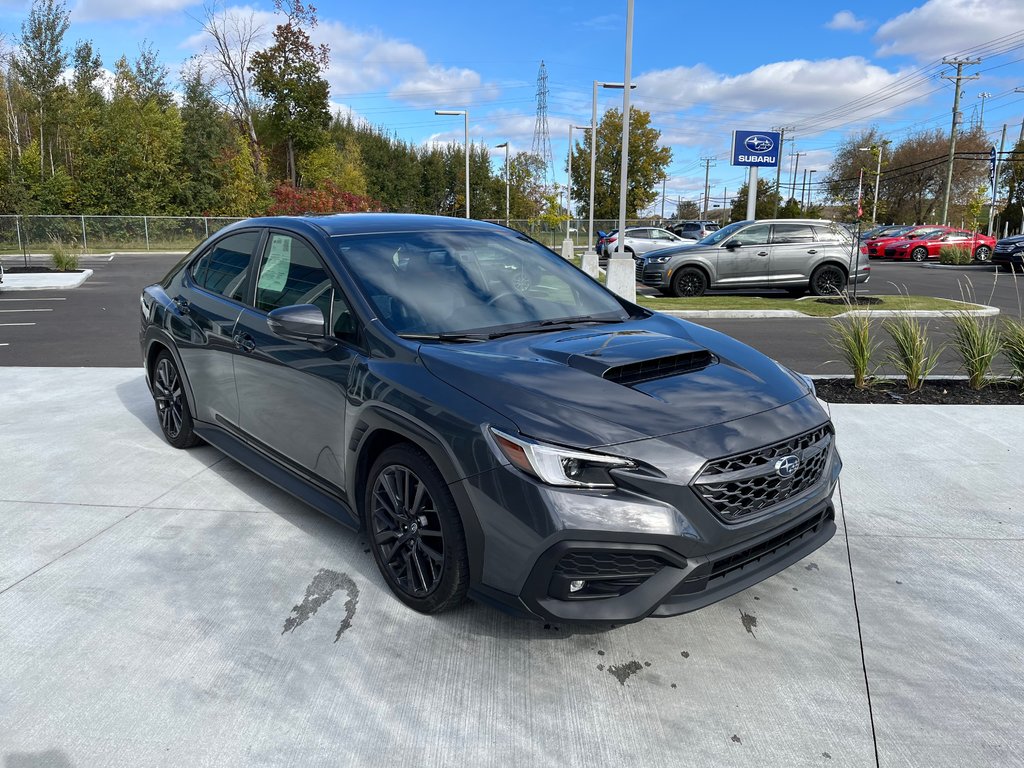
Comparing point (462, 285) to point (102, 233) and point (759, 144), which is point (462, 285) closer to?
point (759, 144)

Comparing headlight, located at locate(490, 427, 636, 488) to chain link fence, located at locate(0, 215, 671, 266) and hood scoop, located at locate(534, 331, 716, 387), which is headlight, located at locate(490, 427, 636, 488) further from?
chain link fence, located at locate(0, 215, 671, 266)

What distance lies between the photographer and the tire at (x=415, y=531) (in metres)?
2.93

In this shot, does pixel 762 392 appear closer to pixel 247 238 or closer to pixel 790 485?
pixel 790 485

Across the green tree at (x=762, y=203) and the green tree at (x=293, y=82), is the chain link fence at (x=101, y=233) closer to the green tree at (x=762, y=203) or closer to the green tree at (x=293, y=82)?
the green tree at (x=293, y=82)

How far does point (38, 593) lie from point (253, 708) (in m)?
1.50

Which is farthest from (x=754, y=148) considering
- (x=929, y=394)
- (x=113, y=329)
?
(x=113, y=329)

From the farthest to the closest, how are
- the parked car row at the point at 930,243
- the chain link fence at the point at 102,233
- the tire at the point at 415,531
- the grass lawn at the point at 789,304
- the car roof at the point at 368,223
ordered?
the chain link fence at the point at 102,233 → the parked car row at the point at 930,243 → the grass lawn at the point at 789,304 → the car roof at the point at 368,223 → the tire at the point at 415,531

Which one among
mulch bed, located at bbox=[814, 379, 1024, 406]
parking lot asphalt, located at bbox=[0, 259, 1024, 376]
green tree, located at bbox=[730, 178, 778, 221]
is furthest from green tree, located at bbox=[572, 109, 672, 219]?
mulch bed, located at bbox=[814, 379, 1024, 406]

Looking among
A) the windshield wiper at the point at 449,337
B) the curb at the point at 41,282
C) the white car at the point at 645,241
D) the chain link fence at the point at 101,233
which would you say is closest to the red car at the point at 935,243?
the white car at the point at 645,241

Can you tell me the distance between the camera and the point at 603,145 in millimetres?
63938

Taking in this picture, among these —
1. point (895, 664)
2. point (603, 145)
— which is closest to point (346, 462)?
point (895, 664)

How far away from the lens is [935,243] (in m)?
36.7

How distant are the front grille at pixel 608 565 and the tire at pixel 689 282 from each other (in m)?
14.9

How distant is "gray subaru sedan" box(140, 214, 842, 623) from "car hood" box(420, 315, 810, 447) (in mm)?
10
